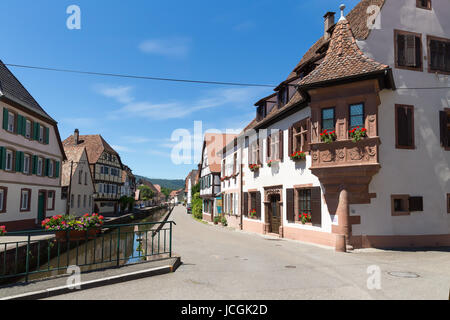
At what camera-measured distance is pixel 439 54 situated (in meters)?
15.2

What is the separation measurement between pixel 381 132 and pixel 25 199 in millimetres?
23767

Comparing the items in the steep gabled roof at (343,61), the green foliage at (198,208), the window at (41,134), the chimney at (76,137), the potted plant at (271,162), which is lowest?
the green foliage at (198,208)

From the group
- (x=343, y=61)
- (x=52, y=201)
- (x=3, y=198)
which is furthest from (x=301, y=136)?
(x=52, y=201)

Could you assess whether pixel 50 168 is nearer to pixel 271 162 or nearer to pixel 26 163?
pixel 26 163

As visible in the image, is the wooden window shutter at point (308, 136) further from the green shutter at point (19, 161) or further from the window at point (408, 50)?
the green shutter at point (19, 161)

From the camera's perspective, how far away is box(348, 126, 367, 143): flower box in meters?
13.1

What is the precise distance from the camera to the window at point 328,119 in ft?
46.7

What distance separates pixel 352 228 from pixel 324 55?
795 centimetres

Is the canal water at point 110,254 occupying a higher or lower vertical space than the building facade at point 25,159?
lower

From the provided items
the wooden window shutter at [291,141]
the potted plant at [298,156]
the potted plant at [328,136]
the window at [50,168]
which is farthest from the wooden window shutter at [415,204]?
the window at [50,168]

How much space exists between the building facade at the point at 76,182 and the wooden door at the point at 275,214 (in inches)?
945

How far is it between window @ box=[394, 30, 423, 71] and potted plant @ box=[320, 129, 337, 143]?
14.3ft

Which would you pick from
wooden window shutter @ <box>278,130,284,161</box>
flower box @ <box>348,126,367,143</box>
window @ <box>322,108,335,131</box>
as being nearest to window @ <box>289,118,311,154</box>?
wooden window shutter @ <box>278,130,284,161</box>

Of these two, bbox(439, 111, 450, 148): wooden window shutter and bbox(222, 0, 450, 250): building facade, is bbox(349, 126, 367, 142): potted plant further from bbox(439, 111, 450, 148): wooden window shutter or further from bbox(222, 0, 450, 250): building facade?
bbox(439, 111, 450, 148): wooden window shutter
